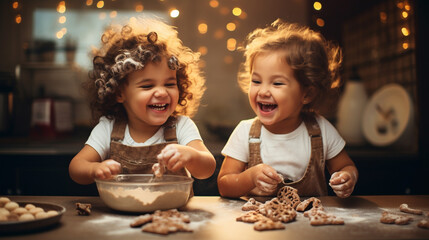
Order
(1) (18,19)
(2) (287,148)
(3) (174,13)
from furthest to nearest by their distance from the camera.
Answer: (1) (18,19) < (3) (174,13) < (2) (287,148)

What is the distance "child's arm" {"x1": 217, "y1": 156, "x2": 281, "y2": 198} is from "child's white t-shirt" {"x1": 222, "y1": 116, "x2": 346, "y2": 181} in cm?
3

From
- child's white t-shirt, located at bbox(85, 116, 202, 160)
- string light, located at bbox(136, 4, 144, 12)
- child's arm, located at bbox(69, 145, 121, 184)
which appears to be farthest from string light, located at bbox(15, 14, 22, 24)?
child's arm, located at bbox(69, 145, 121, 184)

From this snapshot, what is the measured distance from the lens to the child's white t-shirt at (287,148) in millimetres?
1322

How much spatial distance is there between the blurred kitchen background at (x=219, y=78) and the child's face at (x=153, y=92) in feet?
1.12

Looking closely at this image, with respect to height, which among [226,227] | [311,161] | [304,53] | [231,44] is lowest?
[226,227]

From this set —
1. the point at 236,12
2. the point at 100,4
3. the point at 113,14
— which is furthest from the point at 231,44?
the point at 100,4

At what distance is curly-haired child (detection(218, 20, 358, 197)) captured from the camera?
127 centimetres

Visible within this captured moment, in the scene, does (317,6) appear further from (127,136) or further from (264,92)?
(127,136)

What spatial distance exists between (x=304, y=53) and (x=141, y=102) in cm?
53

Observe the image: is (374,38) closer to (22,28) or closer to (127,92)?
(127,92)

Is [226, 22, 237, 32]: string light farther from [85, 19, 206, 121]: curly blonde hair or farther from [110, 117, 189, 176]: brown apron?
[110, 117, 189, 176]: brown apron

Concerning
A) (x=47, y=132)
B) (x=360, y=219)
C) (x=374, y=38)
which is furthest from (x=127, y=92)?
(x=374, y=38)

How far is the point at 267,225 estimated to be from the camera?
32.0 inches

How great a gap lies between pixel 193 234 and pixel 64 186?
50.7 inches
